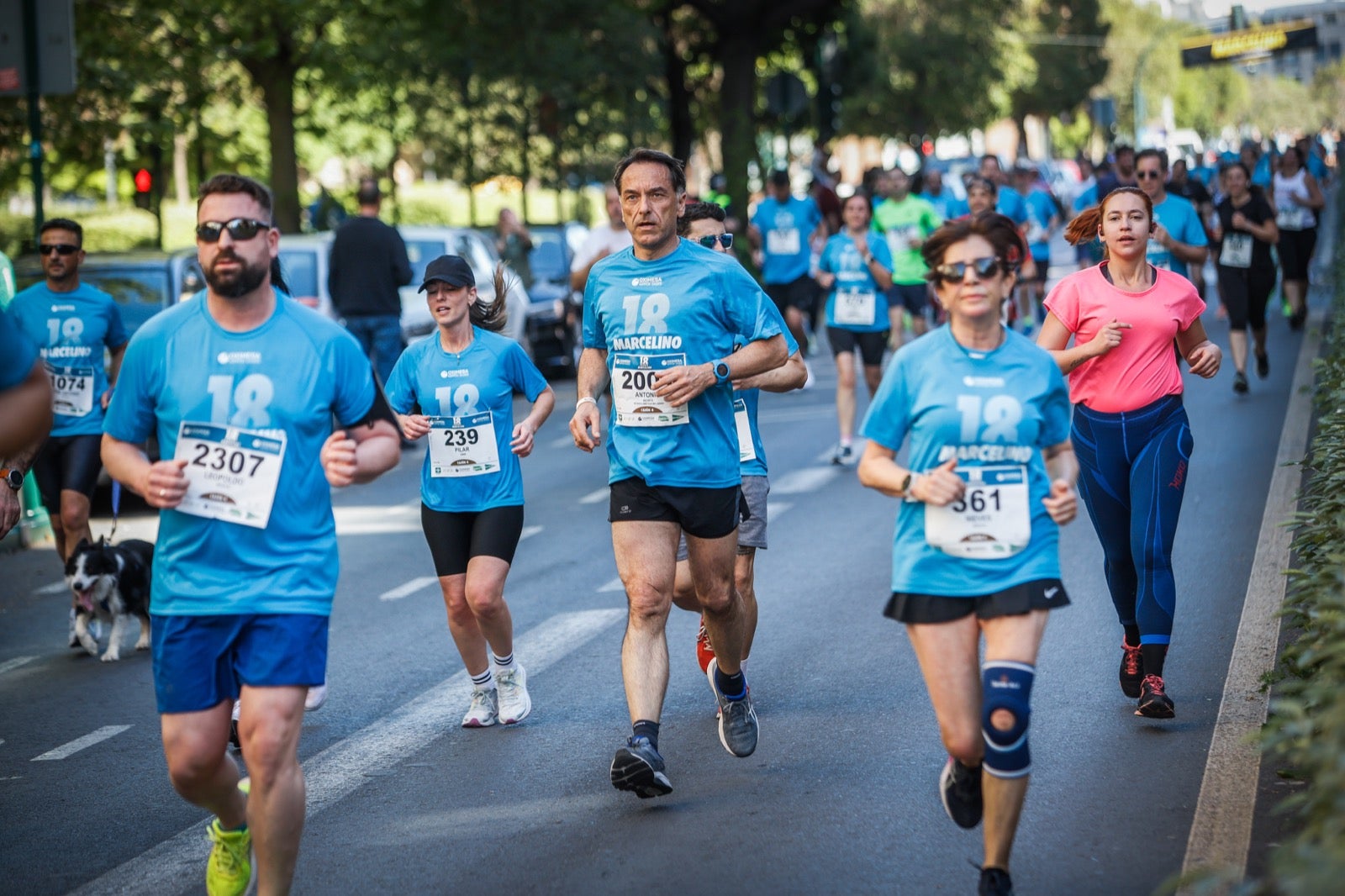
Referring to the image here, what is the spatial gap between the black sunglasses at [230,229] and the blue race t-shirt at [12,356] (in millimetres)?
521

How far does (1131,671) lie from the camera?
23.5ft

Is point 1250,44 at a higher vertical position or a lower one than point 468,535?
higher

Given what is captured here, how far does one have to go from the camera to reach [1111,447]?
711cm

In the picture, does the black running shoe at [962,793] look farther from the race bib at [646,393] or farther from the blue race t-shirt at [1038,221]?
the blue race t-shirt at [1038,221]

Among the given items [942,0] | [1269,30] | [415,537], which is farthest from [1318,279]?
[1269,30]

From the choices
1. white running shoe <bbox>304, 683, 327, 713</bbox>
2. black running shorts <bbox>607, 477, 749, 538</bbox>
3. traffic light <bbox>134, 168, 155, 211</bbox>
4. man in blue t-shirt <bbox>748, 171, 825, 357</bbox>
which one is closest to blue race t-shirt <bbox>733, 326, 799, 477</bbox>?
black running shorts <bbox>607, 477, 749, 538</bbox>

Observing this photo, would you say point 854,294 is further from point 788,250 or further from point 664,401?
point 664,401

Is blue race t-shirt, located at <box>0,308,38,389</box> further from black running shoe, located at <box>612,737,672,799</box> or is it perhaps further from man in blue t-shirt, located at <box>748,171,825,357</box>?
man in blue t-shirt, located at <box>748,171,825,357</box>

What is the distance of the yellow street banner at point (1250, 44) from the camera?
67.9 meters

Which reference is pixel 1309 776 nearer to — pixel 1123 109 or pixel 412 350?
pixel 412 350

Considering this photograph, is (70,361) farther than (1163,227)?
No

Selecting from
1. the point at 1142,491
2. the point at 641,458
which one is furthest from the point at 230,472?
the point at 1142,491

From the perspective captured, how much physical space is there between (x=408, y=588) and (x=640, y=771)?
4869 millimetres

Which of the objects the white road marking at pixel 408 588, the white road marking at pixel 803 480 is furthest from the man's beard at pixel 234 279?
the white road marking at pixel 803 480
